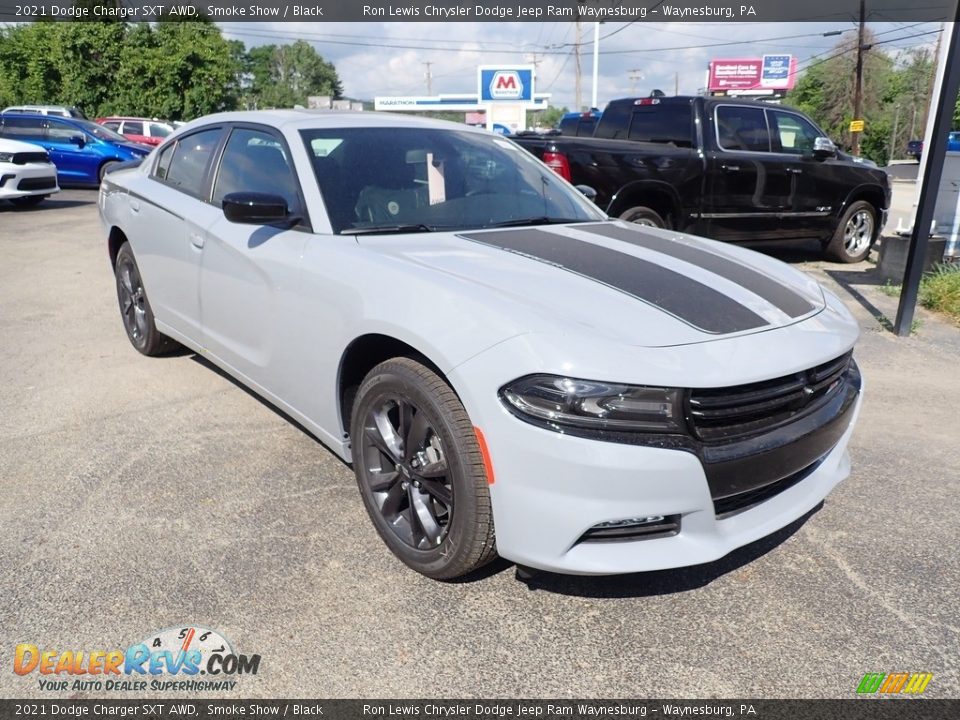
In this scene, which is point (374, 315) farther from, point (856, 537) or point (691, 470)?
point (856, 537)

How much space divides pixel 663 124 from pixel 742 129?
2.86ft

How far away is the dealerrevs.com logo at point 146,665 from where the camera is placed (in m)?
2.25

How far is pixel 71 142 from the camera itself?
1731cm

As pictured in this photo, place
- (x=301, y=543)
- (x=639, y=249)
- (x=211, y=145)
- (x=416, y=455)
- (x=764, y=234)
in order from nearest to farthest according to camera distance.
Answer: (x=416, y=455)
(x=301, y=543)
(x=639, y=249)
(x=211, y=145)
(x=764, y=234)

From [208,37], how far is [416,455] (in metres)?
41.8

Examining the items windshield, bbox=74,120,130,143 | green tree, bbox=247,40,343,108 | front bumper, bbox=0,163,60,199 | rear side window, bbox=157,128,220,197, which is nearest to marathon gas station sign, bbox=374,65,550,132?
windshield, bbox=74,120,130,143

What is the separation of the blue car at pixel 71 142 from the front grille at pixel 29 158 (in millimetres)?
2808

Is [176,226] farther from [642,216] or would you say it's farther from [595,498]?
[642,216]

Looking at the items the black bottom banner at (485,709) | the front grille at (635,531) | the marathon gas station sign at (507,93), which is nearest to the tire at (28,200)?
the black bottom banner at (485,709)

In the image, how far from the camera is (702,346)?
2340 millimetres

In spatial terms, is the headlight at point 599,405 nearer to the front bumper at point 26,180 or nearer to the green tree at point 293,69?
the front bumper at point 26,180

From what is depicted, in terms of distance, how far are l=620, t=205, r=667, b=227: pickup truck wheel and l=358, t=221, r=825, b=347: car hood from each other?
14.4 feet

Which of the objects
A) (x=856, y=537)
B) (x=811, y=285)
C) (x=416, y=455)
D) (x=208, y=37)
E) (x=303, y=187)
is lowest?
(x=856, y=537)

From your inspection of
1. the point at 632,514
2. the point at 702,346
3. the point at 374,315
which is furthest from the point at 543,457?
the point at 374,315
